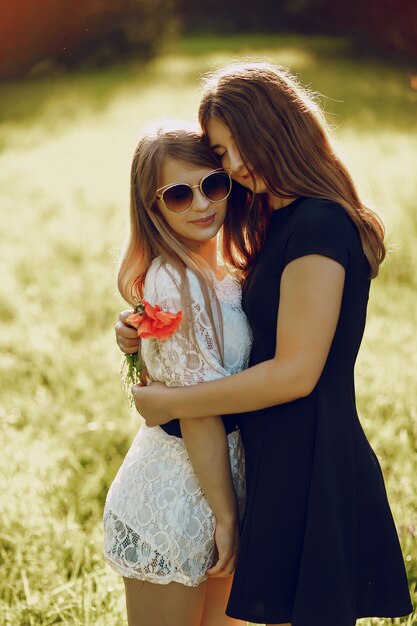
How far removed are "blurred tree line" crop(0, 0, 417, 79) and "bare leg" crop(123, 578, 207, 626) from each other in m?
12.8

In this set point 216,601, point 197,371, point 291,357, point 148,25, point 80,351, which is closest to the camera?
point 291,357

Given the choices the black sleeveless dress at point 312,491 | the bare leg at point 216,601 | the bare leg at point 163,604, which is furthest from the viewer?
the bare leg at point 216,601

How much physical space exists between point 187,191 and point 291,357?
0.49 metres

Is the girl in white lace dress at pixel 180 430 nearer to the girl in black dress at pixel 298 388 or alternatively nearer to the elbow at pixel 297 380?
the girl in black dress at pixel 298 388

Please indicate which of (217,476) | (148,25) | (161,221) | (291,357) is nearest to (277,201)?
(161,221)

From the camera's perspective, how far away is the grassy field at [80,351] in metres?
3.42

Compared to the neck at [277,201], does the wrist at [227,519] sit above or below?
below

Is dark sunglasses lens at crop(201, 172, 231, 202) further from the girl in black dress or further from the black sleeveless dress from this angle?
the black sleeveless dress

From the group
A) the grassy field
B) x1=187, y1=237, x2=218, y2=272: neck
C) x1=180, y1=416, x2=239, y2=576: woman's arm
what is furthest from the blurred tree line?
x1=180, y1=416, x2=239, y2=576: woman's arm

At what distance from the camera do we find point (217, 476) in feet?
7.26

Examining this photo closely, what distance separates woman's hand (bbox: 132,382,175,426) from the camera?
221cm

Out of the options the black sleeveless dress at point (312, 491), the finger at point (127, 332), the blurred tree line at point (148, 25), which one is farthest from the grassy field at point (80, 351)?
the blurred tree line at point (148, 25)

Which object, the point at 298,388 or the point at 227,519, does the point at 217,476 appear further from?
the point at 298,388

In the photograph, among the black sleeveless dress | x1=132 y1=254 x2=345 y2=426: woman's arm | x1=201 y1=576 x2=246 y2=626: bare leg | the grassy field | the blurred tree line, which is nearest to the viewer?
x1=132 y1=254 x2=345 y2=426: woman's arm
